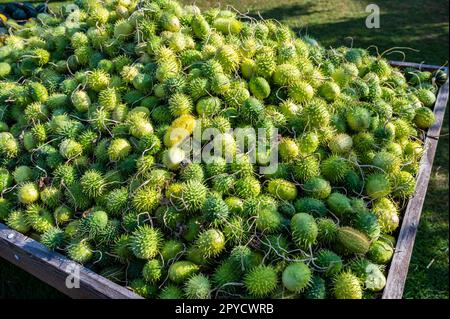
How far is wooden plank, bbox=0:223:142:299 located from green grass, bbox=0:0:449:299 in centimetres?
107

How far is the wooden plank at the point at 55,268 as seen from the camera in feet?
6.85

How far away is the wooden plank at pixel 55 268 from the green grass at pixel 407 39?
1067mm

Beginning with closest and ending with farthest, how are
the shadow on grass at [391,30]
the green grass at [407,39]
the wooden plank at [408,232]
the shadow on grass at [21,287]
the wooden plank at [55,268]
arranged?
1. the wooden plank at [55,268]
2. the wooden plank at [408,232]
3. the shadow on grass at [21,287]
4. the green grass at [407,39]
5. the shadow on grass at [391,30]

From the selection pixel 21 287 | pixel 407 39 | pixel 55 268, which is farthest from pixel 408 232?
pixel 407 39

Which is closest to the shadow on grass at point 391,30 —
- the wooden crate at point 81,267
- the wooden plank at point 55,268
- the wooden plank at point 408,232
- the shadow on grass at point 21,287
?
the wooden plank at point 408,232

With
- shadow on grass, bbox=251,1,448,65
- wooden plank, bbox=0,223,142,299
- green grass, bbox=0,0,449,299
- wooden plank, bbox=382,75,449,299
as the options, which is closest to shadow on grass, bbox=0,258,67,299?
green grass, bbox=0,0,449,299

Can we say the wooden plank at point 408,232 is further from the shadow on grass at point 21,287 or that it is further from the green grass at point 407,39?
the shadow on grass at point 21,287

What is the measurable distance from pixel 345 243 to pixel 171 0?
2.46 meters

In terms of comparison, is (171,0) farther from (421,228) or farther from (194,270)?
(421,228)

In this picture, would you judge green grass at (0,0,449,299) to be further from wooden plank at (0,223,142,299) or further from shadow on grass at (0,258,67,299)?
wooden plank at (0,223,142,299)

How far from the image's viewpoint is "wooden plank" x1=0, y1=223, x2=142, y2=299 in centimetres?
209

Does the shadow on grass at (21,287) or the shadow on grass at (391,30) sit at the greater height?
the shadow on grass at (391,30)

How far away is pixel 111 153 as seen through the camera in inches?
103

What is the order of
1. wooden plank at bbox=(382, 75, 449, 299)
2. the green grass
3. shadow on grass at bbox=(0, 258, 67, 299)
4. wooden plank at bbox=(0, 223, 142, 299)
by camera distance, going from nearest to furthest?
wooden plank at bbox=(0, 223, 142, 299), wooden plank at bbox=(382, 75, 449, 299), shadow on grass at bbox=(0, 258, 67, 299), the green grass
